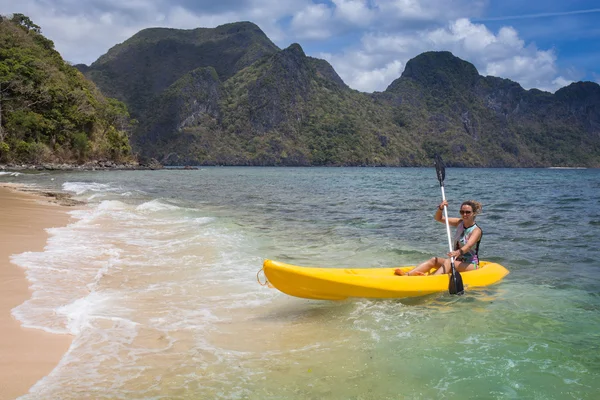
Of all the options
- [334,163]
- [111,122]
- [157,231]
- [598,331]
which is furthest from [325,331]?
[334,163]

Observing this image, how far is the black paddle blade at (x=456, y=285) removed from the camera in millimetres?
5883

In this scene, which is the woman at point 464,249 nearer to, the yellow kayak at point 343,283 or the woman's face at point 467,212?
the woman's face at point 467,212

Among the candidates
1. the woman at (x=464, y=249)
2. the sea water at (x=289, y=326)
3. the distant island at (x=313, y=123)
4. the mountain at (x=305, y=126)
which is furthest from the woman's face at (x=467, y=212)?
the mountain at (x=305, y=126)

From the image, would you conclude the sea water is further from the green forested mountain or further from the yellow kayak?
the green forested mountain

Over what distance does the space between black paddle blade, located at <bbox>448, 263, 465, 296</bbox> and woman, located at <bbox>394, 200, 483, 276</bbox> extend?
0.25 meters

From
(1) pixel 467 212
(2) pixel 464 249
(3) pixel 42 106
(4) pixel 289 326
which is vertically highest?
(3) pixel 42 106

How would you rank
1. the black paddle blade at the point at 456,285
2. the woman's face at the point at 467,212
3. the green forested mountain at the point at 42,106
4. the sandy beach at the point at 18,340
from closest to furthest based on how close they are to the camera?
the sandy beach at the point at 18,340 → the black paddle blade at the point at 456,285 → the woman's face at the point at 467,212 → the green forested mountain at the point at 42,106

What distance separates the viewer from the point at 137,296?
5.52 metres

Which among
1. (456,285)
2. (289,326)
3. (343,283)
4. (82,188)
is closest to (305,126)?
(82,188)

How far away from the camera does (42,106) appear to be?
1909 inches

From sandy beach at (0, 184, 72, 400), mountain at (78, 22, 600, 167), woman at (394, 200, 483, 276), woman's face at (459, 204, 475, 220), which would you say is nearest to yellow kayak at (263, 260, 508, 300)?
woman at (394, 200, 483, 276)

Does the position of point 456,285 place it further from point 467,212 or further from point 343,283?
Result: point 343,283

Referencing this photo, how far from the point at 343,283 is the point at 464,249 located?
6.78ft

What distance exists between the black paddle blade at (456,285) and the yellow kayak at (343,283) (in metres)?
0.08
